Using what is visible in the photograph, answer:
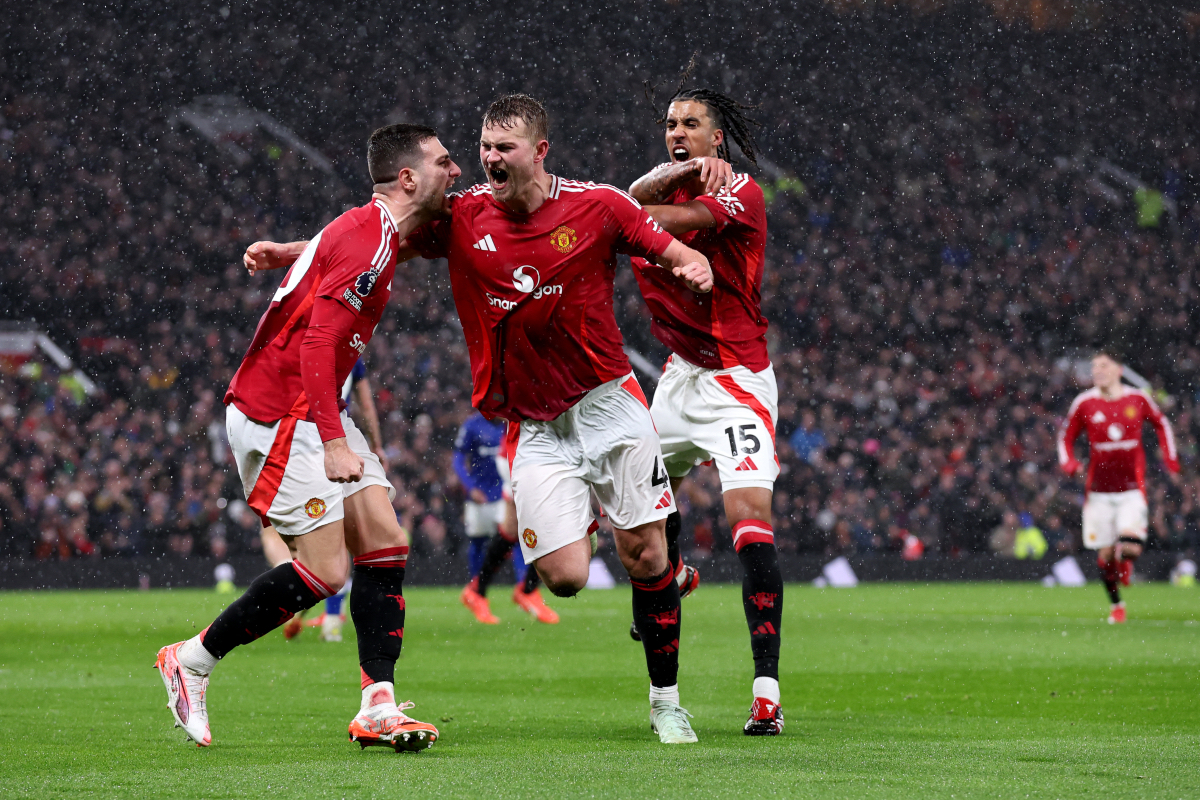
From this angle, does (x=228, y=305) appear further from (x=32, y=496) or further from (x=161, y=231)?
(x=32, y=496)

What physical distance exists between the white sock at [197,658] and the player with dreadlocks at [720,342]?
158 cm

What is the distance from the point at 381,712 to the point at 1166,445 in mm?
10328

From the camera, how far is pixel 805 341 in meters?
23.5

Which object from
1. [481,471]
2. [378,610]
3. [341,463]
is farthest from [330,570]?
[481,471]

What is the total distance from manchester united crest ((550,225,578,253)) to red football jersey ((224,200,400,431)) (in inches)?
21.2

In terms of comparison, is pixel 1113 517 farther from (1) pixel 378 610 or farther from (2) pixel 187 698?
(2) pixel 187 698

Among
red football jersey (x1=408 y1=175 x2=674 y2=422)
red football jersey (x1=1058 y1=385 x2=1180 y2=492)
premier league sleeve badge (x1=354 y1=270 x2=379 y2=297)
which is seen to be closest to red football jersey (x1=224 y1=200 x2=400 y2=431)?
premier league sleeve badge (x1=354 y1=270 x2=379 y2=297)

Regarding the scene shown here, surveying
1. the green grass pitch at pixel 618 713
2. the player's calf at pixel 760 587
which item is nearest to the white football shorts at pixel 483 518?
the green grass pitch at pixel 618 713

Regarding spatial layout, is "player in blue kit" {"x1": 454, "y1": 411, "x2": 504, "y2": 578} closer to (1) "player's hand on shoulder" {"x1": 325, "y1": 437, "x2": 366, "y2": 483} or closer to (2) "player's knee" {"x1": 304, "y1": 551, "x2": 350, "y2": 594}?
(2) "player's knee" {"x1": 304, "y1": 551, "x2": 350, "y2": 594}

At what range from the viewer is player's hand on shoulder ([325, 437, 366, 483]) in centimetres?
424

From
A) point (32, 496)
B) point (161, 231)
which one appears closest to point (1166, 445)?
point (32, 496)

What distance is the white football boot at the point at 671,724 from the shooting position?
4742 mm

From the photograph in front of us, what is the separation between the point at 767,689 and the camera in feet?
16.5

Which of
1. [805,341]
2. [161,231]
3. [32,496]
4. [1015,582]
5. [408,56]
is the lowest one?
[1015,582]
